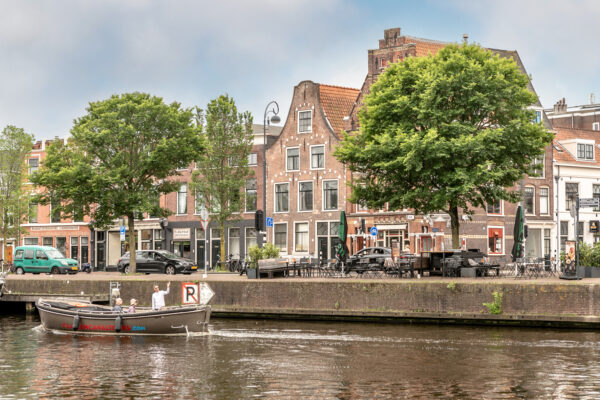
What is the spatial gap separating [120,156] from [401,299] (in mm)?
22382

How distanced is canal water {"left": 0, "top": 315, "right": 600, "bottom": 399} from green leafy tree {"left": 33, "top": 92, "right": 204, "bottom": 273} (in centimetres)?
1669

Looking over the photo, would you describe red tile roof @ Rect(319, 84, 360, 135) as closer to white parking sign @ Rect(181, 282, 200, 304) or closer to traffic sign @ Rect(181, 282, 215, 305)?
traffic sign @ Rect(181, 282, 215, 305)

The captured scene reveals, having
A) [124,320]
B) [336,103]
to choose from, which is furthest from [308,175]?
[124,320]

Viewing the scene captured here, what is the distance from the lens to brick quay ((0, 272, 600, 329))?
33.9 metres

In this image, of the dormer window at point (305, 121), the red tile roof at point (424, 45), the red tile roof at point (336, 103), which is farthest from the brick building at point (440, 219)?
the dormer window at point (305, 121)

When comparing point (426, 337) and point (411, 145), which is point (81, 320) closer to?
point (426, 337)

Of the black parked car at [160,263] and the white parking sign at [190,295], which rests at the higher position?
the black parked car at [160,263]

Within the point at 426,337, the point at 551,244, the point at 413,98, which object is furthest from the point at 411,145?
the point at 551,244

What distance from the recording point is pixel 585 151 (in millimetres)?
67250

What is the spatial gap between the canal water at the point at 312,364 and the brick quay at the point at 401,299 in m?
0.86

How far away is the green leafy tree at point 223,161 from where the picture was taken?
199 feet

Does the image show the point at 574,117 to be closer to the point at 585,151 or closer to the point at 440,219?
the point at 585,151

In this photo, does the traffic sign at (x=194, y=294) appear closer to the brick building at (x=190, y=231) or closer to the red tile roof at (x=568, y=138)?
the brick building at (x=190, y=231)

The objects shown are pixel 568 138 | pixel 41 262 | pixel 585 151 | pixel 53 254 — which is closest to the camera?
pixel 41 262
